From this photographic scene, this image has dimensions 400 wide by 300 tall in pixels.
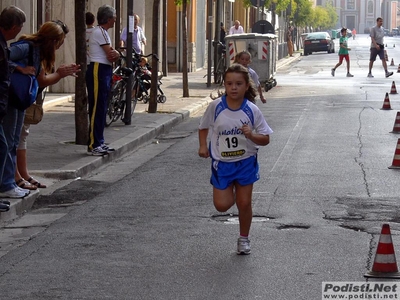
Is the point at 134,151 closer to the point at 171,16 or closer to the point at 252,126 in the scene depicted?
the point at 252,126

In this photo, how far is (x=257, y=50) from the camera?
96.8 feet

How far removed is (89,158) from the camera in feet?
43.6

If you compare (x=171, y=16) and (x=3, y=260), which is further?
(x=171, y=16)

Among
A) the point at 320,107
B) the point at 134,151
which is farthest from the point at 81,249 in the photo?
the point at 320,107

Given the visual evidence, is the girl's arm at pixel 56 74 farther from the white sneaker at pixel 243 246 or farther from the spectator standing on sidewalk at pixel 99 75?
the white sneaker at pixel 243 246

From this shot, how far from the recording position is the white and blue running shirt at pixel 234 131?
7.94 meters

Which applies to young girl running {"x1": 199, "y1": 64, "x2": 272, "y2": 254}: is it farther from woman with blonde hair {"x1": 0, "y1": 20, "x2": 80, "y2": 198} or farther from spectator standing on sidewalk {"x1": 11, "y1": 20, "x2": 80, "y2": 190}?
spectator standing on sidewalk {"x1": 11, "y1": 20, "x2": 80, "y2": 190}

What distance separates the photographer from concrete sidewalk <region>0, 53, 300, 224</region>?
1189 centimetres

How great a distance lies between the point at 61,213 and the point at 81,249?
6.30 ft

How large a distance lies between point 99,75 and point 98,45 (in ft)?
1.23

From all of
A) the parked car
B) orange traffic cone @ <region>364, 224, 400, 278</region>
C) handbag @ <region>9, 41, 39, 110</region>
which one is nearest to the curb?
handbag @ <region>9, 41, 39, 110</region>

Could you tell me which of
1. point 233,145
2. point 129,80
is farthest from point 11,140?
point 129,80

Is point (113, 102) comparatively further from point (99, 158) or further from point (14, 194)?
point (14, 194)

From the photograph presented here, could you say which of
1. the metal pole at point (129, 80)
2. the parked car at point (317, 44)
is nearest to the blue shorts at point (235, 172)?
the metal pole at point (129, 80)
